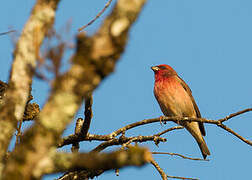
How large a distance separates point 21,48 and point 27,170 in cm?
126

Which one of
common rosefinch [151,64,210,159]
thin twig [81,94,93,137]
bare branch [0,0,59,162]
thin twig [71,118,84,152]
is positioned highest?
common rosefinch [151,64,210,159]

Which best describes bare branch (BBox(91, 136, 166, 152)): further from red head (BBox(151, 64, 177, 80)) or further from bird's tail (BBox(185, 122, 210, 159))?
red head (BBox(151, 64, 177, 80))

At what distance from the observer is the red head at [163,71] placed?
978 centimetres

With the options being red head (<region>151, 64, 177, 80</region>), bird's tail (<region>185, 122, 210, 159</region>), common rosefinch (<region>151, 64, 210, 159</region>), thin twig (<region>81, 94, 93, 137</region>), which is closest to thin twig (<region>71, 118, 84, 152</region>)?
thin twig (<region>81, 94, 93, 137</region>)

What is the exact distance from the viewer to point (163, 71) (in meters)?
10.0

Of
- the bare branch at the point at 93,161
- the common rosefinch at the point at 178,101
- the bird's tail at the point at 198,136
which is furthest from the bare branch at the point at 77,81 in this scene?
the bird's tail at the point at 198,136

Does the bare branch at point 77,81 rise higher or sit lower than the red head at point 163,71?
lower

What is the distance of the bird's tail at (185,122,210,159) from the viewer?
9328mm

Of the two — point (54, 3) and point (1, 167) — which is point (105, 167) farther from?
point (54, 3)

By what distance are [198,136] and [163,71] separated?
6.23 feet

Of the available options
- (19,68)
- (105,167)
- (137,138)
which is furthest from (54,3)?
(137,138)

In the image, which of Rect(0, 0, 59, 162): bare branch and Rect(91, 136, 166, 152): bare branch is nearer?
Rect(0, 0, 59, 162): bare branch

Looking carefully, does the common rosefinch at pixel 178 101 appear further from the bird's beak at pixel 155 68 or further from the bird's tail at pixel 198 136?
the bird's beak at pixel 155 68

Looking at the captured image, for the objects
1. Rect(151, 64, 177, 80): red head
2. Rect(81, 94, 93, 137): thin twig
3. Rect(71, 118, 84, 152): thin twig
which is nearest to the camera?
Rect(81, 94, 93, 137): thin twig
